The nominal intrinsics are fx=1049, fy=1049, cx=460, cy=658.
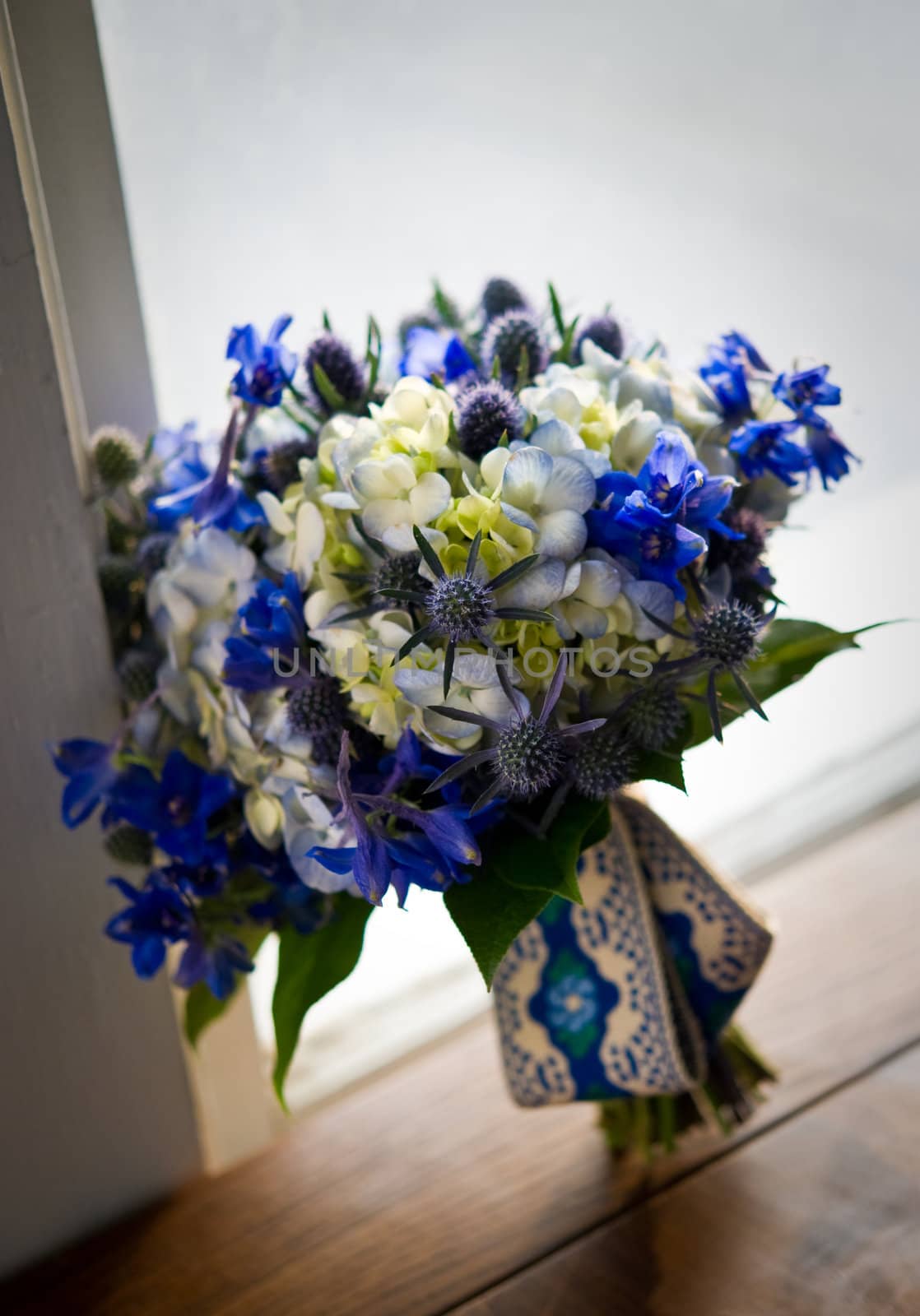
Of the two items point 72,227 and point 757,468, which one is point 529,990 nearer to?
point 757,468

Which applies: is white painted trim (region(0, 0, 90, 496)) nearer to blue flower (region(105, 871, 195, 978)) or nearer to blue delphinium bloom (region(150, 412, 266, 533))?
blue delphinium bloom (region(150, 412, 266, 533))

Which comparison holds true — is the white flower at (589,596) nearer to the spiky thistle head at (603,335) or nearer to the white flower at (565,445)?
the white flower at (565,445)

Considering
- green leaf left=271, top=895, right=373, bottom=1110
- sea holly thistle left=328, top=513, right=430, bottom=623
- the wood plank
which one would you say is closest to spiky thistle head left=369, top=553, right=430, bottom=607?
sea holly thistle left=328, top=513, right=430, bottom=623

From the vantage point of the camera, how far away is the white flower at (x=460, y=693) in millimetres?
507

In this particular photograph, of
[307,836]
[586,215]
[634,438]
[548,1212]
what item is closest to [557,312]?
[634,438]

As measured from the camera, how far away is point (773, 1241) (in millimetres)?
747

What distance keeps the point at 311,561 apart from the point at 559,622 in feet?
0.49

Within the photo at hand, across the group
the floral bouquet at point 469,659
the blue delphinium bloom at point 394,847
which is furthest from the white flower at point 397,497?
the blue delphinium bloom at point 394,847

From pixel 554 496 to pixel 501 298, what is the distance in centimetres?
27

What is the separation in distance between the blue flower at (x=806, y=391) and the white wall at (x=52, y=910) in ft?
1.49

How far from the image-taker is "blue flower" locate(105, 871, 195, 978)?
2.12 ft

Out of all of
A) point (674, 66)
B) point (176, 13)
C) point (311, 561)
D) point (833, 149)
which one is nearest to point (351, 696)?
point (311, 561)

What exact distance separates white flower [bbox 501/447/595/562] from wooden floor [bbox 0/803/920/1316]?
0.54m

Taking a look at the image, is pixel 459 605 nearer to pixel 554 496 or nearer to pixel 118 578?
pixel 554 496
